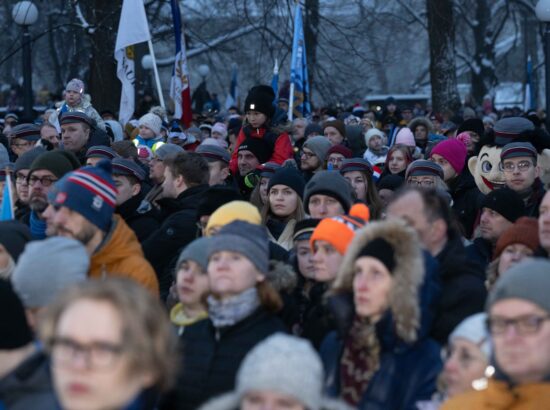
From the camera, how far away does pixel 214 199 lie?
24.9ft

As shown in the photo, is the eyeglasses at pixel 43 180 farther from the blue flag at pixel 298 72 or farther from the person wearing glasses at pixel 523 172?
the blue flag at pixel 298 72

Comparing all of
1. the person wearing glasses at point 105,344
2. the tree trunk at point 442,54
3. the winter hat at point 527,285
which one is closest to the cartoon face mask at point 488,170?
the winter hat at point 527,285

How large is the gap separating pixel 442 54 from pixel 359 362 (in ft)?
61.6

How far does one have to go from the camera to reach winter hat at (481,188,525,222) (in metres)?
7.85

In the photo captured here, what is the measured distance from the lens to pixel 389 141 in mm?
18125

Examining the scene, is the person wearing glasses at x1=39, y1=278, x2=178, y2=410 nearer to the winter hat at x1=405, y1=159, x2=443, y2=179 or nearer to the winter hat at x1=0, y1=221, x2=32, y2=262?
the winter hat at x1=0, y1=221, x2=32, y2=262

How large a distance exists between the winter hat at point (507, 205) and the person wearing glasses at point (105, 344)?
4.22 meters

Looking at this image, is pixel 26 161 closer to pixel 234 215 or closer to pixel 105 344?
pixel 234 215

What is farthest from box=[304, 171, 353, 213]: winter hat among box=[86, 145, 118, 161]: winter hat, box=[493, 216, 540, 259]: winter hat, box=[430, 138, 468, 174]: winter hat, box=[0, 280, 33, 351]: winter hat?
box=[0, 280, 33, 351]: winter hat

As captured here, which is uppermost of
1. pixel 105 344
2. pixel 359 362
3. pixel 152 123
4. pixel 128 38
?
pixel 128 38

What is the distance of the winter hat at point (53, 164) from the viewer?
8008 mm

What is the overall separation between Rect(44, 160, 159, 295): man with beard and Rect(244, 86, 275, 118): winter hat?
204 inches

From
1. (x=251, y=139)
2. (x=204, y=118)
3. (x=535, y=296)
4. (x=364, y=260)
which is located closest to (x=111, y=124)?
(x=251, y=139)

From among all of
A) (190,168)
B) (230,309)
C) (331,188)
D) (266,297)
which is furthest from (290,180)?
(230,309)
